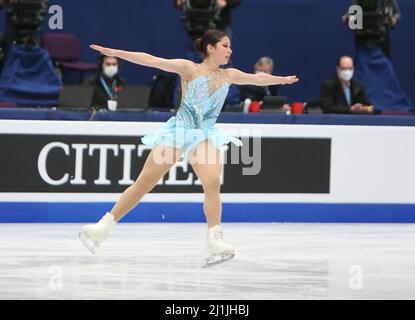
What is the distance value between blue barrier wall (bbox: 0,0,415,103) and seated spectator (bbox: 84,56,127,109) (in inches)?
83.0

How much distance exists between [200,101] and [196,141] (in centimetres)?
27

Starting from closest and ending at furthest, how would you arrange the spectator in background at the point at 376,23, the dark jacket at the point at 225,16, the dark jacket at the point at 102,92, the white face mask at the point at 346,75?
the dark jacket at the point at 102,92 < the white face mask at the point at 346,75 < the spectator in background at the point at 376,23 < the dark jacket at the point at 225,16

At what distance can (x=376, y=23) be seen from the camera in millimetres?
10719

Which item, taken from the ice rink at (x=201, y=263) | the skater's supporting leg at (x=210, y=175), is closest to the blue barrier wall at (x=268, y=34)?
the ice rink at (x=201, y=263)

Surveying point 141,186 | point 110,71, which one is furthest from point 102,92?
point 141,186

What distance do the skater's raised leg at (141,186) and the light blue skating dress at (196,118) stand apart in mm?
70

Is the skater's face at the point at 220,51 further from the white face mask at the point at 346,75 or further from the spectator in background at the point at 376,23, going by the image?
the spectator in background at the point at 376,23

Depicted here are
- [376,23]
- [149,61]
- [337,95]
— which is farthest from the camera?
[376,23]

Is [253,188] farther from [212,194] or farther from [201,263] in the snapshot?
[212,194]

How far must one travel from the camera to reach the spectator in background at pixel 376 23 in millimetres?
10648

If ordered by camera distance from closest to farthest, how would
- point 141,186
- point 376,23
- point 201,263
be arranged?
point 141,186, point 201,263, point 376,23
